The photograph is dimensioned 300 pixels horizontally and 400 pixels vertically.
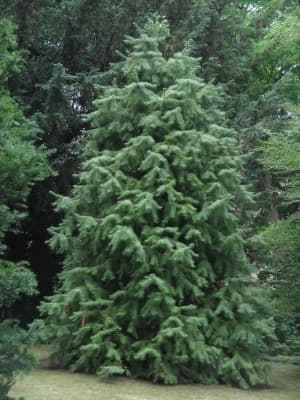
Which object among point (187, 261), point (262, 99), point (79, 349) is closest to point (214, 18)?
point (262, 99)

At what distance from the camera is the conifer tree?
859 cm

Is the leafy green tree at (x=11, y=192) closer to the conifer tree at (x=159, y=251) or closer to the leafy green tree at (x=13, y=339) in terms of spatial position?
the leafy green tree at (x=13, y=339)

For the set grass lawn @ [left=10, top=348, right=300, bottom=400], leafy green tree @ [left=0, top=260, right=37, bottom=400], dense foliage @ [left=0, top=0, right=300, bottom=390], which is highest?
dense foliage @ [left=0, top=0, right=300, bottom=390]

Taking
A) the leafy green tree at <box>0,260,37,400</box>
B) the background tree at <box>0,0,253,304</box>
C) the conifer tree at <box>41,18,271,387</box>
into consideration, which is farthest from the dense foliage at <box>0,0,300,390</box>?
the leafy green tree at <box>0,260,37,400</box>

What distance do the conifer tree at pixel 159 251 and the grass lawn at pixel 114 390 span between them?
0.68ft

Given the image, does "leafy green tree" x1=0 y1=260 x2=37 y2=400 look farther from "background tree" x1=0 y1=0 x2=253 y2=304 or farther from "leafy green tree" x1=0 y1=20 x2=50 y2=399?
"background tree" x1=0 y1=0 x2=253 y2=304

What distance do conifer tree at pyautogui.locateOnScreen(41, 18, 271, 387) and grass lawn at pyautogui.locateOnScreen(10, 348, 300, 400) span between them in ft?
0.68

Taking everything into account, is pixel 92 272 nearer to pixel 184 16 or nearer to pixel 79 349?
pixel 79 349

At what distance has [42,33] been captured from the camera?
13602 mm

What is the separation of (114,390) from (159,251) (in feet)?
6.05

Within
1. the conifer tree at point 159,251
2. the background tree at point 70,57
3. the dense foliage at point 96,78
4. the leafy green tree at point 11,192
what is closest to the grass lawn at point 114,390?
the conifer tree at point 159,251

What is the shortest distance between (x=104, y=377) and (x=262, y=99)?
7.54 m

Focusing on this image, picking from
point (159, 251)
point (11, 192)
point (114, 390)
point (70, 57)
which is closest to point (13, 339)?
point (11, 192)

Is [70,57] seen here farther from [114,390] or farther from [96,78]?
[114,390]
